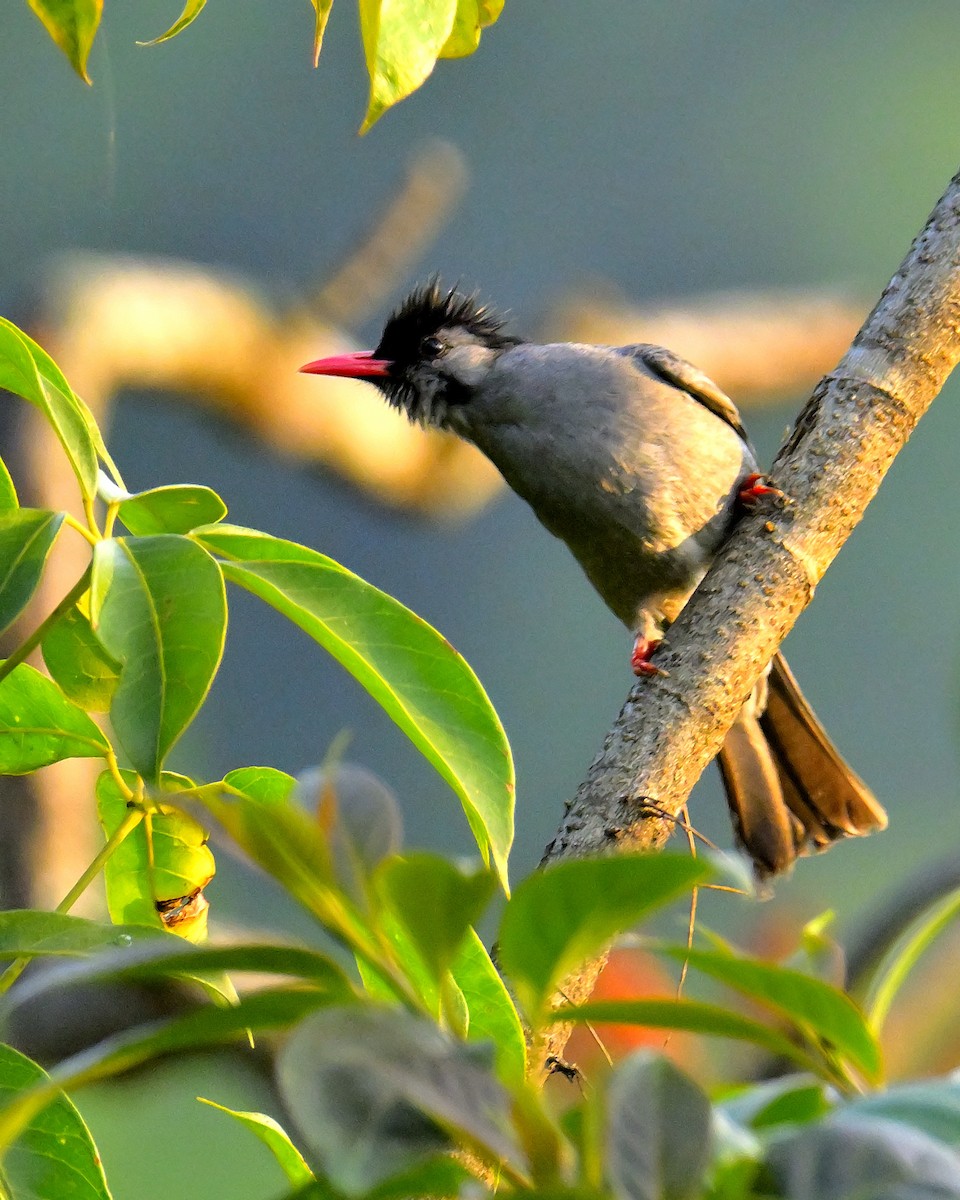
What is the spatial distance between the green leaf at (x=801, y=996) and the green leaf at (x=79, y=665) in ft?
1.61

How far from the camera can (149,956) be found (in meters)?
0.37

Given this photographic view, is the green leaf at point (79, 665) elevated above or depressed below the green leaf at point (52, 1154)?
above

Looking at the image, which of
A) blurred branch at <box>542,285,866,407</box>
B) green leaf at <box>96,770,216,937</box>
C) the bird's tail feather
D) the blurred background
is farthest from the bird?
the blurred background

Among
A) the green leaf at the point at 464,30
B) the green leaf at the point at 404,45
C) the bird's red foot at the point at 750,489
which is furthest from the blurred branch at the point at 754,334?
the green leaf at the point at 404,45

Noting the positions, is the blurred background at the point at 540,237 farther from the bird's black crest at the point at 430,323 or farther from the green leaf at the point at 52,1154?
the green leaf at the point at 52,1154

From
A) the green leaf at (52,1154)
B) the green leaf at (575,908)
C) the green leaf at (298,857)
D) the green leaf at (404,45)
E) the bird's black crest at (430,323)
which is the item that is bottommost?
the green leaf at (52,1154)

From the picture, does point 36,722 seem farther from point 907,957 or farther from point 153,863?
point 907,957

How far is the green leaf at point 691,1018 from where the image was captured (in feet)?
1.25

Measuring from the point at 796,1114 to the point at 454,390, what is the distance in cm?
175

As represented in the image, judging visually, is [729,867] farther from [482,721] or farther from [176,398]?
[176,398]

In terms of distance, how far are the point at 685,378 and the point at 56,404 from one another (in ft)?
4.67

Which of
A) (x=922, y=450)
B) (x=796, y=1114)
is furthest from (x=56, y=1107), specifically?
(x=922, y=450)

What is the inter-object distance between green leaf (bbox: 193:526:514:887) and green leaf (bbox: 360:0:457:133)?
25cm

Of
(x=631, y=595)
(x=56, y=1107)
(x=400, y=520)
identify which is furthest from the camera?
(x=400, y=520)
